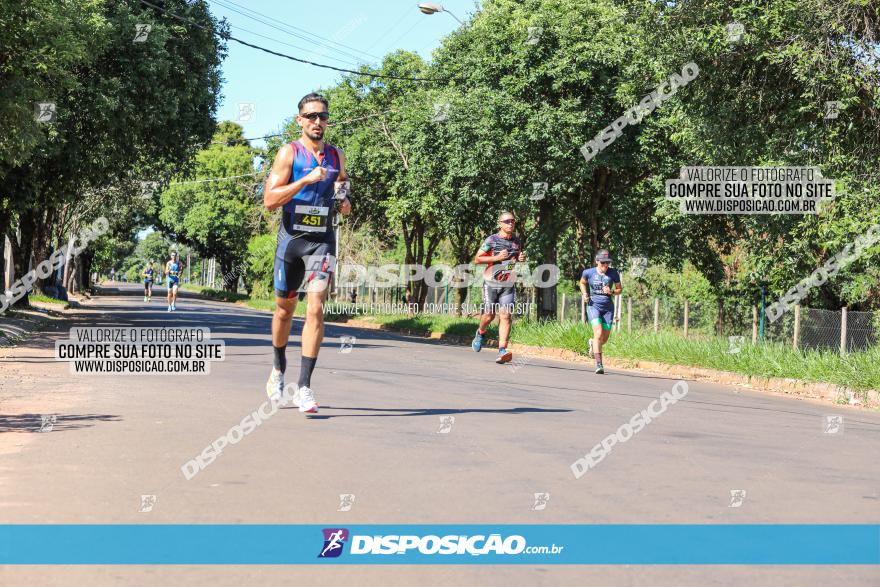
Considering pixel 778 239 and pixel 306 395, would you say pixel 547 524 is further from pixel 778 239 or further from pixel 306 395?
pixel 778 239

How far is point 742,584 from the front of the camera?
13.6 ft

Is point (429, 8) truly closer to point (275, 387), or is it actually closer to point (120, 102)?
point (120, 102)

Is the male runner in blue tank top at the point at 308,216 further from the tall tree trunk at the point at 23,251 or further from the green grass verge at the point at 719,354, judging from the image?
the tall tree trunk at the point at 23,251

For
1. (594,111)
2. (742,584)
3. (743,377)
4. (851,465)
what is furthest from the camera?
(594,111)

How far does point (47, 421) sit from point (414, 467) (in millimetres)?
3367

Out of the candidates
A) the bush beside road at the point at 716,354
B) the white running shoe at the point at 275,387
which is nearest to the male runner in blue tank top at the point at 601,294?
the bush beside road at the point at 716,354

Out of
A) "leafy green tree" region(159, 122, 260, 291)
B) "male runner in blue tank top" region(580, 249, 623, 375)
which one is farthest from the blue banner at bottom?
"leafy green tree" region(159, 122, 260, 291)

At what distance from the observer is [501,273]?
15445 millimetres

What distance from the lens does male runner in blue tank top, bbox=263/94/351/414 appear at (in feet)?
27.4

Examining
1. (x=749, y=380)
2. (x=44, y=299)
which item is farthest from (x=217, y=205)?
(x=749, y=380)

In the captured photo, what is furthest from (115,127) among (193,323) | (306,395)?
(306,395)

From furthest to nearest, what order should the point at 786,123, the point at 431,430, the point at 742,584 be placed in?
the point at 786,123 → the point at 431,430 → the point at 742,584

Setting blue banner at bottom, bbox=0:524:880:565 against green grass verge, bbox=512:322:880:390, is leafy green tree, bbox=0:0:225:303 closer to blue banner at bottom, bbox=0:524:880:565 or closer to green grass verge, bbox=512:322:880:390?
green grass verge, bbox=512:322:880:390

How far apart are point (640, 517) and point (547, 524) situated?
0.53 meters
